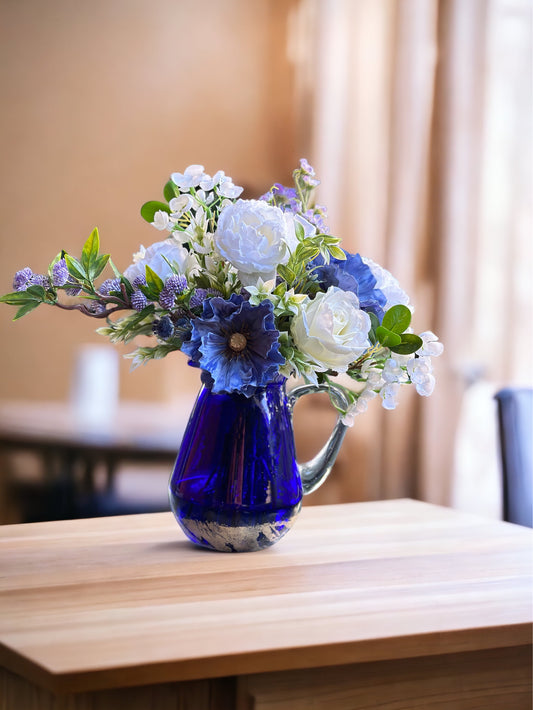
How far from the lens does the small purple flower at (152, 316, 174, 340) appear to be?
939mm

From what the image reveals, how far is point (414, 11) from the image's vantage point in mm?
2111

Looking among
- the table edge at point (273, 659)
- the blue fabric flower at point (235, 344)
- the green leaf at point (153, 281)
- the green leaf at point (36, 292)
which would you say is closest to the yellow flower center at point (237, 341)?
the blue fabric flower at point (235, 344)

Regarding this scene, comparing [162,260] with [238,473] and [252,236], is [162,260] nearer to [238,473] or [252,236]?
[252,236]

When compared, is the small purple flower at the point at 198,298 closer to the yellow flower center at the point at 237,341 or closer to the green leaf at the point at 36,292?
the yellow flower center at the point at 237,341

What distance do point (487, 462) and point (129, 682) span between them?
1.60m

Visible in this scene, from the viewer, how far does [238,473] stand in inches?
37.9

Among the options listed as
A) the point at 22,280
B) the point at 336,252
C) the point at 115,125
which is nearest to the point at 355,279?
the point at 336,252

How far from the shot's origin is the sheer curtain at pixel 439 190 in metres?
2.05

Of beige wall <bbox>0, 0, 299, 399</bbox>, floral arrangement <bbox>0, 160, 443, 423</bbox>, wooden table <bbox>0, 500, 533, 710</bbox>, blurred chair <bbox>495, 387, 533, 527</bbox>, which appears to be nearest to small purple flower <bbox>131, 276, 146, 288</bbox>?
floral arrangement <bbox>0, 160, 443, 423</bbox>

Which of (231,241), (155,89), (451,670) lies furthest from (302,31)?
(451,670)

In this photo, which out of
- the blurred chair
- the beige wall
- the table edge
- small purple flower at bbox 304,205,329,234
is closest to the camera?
the table edge

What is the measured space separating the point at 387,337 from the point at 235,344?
0.60 feet

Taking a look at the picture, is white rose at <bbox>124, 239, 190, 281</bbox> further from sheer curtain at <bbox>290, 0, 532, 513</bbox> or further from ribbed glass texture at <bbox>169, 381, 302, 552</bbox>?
sheer curtain at <bbox>290, 0, 532, 513</bbox>

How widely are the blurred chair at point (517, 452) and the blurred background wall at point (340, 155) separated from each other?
542 mm
